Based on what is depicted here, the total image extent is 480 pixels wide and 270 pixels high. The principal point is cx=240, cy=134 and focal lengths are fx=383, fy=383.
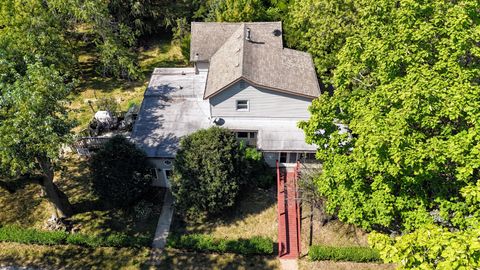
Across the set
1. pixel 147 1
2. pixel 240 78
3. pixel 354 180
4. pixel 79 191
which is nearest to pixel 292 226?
pixel 354 180

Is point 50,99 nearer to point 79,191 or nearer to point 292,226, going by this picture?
point 79,191

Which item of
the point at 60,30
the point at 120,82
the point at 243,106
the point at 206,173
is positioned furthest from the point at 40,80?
the point at 120,82

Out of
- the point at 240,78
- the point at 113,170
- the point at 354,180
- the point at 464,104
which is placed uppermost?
the point at 464,104

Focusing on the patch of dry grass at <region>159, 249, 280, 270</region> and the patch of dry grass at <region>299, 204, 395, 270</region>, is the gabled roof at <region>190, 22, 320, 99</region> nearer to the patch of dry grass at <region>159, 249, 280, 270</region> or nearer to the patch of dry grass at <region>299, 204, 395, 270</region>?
the patch of dry grass at <region>299, 204, 395, 270</region>

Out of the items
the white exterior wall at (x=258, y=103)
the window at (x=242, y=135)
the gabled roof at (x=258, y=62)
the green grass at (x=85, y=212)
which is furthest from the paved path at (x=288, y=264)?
the gabled roof at (x=258, y=62)

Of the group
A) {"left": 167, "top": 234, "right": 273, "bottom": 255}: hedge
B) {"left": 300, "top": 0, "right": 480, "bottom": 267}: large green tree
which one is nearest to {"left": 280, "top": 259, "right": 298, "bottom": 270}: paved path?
{"left": 167, "top": 234, "right": 273, "bottom": 255}: hedge

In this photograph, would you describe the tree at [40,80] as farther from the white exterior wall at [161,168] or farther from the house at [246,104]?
the house at [246,104]
